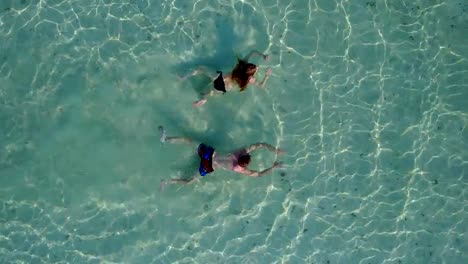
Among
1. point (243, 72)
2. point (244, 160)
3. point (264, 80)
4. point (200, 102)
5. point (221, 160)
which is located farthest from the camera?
point (264, 80)

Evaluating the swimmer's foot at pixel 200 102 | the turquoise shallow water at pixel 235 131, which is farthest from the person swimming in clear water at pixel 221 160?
the swimmer's foot at pixel 200 102

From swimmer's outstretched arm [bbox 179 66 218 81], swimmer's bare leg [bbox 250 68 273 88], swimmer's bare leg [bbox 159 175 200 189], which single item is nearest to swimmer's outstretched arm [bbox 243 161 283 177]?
swimmer's bare leg [bbox 159 175 200 189]

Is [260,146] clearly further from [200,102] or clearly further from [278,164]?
[200,102]

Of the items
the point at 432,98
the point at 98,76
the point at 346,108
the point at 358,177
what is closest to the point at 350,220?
the point at 358,177

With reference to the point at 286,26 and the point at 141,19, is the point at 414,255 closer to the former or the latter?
the point at 286,26

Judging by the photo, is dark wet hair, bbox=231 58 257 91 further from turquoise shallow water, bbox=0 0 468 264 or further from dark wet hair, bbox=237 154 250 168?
dark wet hair, bbox=237 154 250 168

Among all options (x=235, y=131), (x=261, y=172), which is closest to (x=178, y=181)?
(x=235, y=131)
